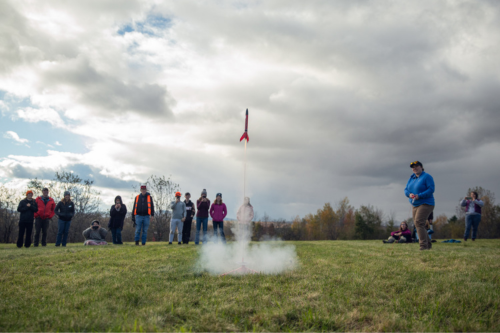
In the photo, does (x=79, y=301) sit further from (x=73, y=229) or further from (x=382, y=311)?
(x=73, y=229)

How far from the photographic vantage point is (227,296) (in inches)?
156

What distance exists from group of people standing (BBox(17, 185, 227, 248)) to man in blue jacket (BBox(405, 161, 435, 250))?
781 cm

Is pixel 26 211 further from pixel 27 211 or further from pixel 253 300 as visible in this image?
pixel 253 300

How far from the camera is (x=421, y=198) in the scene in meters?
9.63

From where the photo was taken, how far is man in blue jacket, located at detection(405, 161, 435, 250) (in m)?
9.45

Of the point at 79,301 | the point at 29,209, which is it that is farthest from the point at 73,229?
the point at 79,301

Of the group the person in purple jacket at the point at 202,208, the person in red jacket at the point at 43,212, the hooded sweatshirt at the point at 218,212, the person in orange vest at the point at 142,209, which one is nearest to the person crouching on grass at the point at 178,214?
the person in purple jacket at the point at 202,208

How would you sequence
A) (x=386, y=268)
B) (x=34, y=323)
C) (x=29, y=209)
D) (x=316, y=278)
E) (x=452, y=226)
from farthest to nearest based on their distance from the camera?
(x=452, y=226)
(x=29, y=209)
(x=386, y=268)
(x=316, y=278)
(x=34, y=323)

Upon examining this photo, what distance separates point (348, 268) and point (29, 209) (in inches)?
542

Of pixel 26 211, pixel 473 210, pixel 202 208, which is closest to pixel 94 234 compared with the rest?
pixel 26 211

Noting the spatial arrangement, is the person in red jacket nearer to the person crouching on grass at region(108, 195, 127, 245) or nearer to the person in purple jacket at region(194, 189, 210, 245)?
the person crouching on grass at region(108, 195, 127, 245)

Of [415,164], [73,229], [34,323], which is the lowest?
[73,229]

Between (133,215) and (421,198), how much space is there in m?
11.8

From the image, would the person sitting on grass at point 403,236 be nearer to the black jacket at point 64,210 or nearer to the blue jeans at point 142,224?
the blue jeans at point 142,224
